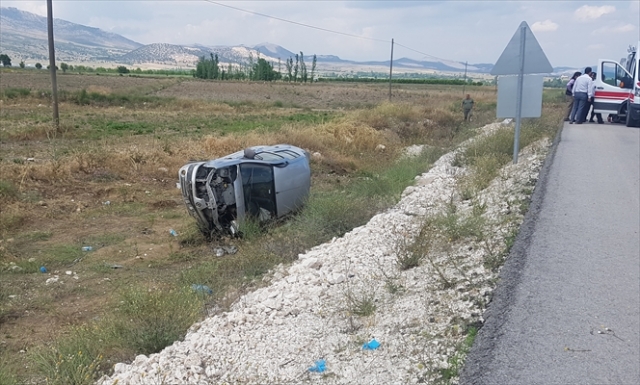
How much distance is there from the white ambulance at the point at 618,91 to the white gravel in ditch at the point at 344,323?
1539 centimetres

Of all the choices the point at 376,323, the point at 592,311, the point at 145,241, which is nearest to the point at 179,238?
the point at 145,241

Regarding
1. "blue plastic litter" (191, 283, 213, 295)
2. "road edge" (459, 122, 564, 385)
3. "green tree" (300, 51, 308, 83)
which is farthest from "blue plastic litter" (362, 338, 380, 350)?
"green tree" (300, 51, 308, 83)

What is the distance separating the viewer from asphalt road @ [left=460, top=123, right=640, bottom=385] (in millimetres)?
4219

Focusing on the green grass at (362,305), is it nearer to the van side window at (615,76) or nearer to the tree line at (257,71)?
the van side window at (615,76)

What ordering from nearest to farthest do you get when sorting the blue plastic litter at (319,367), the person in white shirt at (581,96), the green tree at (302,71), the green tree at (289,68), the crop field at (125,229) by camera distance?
the blue plastic litter at (319,367), the crop field at (125,229), the person in white shirt at (581,96), the green tree at (289,68), the green tree at (302,71)

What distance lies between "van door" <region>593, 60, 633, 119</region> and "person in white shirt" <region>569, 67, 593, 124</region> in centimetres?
43

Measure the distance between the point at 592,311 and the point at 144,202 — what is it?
11538mm

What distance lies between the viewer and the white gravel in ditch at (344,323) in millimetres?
4586

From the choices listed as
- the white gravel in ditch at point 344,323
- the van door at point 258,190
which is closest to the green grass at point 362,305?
the white gravel in ditch at point 344,323

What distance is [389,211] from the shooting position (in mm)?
10156

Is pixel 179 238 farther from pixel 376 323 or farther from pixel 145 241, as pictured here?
pixel 376 323

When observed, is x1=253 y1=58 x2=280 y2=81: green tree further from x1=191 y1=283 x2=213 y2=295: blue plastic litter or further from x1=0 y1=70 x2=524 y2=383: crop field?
x1=191 y1=283 x2=213 y2=295: blue plastic litter

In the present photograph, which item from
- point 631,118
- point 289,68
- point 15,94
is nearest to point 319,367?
point 631,118

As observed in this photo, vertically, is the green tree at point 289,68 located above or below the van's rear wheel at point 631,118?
above
